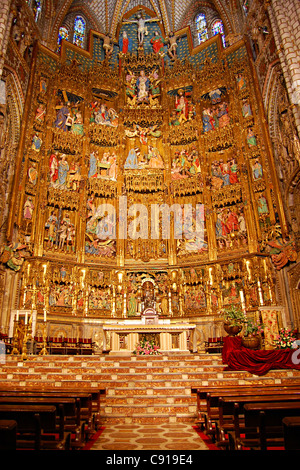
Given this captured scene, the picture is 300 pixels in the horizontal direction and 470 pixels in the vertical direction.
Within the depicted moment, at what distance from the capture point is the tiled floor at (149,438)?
16.8ft

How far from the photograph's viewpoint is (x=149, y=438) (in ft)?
18.7

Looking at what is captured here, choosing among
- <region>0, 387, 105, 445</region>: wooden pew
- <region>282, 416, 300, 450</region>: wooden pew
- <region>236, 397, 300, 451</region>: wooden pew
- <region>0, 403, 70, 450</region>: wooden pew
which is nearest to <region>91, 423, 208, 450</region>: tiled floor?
<region>0, 387, 105, 445</region>: wooden pew

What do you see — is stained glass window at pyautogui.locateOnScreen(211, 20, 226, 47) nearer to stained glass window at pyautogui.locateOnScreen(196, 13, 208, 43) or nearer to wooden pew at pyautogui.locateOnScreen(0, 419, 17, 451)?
stained glass window at pyautogui.locateOnScreen(196, 13, 208, 43)

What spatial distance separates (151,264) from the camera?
1869 cm

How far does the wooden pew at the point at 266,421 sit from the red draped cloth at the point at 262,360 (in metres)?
5.47

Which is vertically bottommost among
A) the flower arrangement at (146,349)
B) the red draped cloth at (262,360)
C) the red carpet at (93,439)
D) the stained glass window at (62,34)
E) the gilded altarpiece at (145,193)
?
the red carpet at (93,439)

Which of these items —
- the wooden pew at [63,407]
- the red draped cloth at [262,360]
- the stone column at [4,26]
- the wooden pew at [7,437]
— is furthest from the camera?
the stone column at [4,26]

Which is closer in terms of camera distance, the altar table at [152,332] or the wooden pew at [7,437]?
the wooden pew at [7,437]

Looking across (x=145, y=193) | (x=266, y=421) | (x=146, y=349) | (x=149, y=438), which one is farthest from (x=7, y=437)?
(x=145, y=193)

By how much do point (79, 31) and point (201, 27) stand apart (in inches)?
322

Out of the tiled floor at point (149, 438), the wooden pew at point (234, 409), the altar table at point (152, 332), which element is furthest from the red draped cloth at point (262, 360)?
the wooden pew at point (234, 409)

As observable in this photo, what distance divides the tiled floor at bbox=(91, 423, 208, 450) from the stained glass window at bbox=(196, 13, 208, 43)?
23.6m

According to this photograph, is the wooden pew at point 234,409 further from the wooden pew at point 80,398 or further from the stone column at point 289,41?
the stone column at point 289,41
